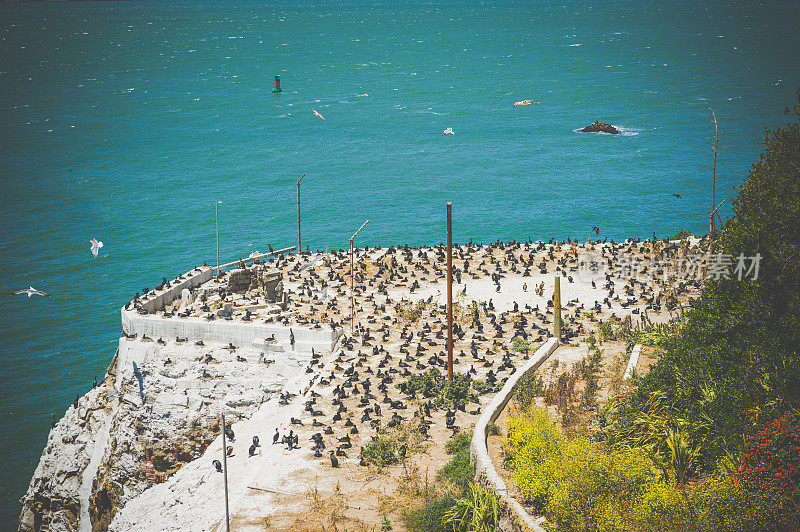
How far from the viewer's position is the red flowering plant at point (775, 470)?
1481 cm

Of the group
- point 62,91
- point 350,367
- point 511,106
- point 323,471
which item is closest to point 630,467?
point 323,471

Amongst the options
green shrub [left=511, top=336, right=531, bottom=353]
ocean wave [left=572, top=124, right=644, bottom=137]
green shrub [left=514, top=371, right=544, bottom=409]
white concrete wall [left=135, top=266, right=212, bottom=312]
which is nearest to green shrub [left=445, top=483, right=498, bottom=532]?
green shrub [left=514, top=371, right=544, bottom=409]

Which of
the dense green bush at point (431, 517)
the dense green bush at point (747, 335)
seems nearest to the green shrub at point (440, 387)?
the dense green bush at point (431, 517)

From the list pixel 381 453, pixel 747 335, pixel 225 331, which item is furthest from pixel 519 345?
pixel 747 335

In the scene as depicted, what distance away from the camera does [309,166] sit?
103 m

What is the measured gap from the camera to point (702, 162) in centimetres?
9919

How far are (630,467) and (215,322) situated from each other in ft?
84.3

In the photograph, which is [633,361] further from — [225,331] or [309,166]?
[309,166]

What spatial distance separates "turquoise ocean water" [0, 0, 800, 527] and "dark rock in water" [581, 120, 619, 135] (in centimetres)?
241

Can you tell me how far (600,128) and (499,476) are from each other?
100772 millimetres

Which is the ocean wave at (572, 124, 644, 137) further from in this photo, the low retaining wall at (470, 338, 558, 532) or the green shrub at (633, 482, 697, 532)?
the green shrub at (633, 482, 697, 532)

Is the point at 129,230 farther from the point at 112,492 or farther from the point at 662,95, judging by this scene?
the point at 662,95

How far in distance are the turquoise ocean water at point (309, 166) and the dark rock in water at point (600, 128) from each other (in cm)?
241

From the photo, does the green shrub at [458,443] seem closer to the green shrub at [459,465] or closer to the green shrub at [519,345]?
the green shrub at [459,465]
